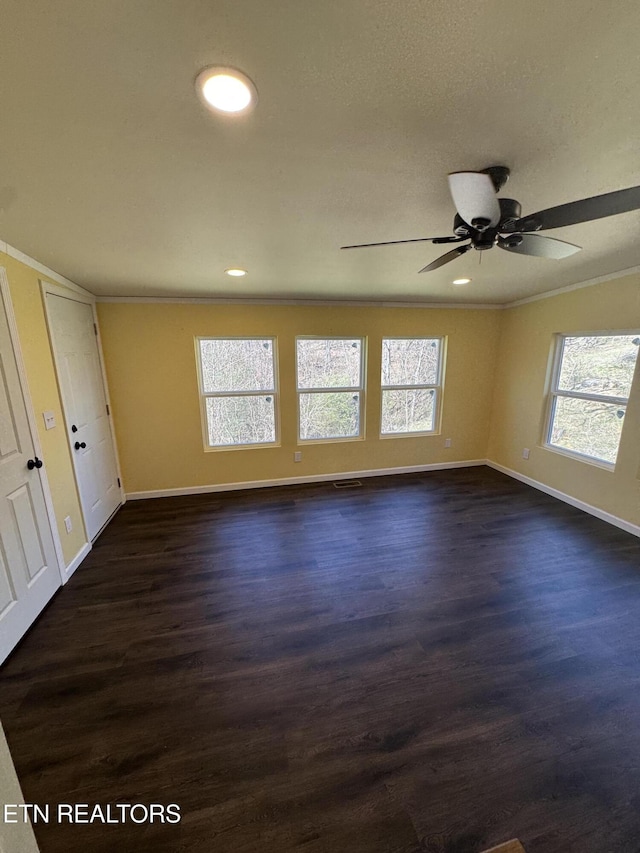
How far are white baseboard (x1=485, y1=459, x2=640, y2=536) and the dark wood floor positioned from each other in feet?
0.86

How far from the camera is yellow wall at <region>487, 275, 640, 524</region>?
291 cm

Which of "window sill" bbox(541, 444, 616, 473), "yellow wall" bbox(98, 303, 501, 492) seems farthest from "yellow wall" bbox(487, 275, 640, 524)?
"yellow wall" bbox(98, 303, 501, 492)

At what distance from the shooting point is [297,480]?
13.8 ft

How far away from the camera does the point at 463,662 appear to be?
5.72ft

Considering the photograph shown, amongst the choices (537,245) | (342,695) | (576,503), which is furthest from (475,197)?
(576,503)

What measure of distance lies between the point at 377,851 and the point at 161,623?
154cm

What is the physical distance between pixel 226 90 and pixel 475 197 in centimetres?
93

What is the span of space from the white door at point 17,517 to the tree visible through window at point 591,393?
191 inches

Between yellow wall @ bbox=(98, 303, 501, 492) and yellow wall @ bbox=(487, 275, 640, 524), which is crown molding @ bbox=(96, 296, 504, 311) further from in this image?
yellow wall @ bbox=(487, 275, 640, 524)

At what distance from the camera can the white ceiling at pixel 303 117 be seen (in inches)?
29.6

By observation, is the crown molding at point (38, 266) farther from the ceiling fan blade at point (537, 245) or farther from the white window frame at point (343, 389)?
the ceiling fan blade at point (537, 245)

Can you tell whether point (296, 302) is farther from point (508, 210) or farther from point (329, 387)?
point (508, 210)

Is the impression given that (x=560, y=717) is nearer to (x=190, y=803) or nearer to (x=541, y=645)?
(x=541, y=645)

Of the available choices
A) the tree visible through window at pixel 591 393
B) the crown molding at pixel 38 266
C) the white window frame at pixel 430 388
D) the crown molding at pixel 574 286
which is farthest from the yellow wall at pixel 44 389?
the tree visible through window at pixel 591 393
